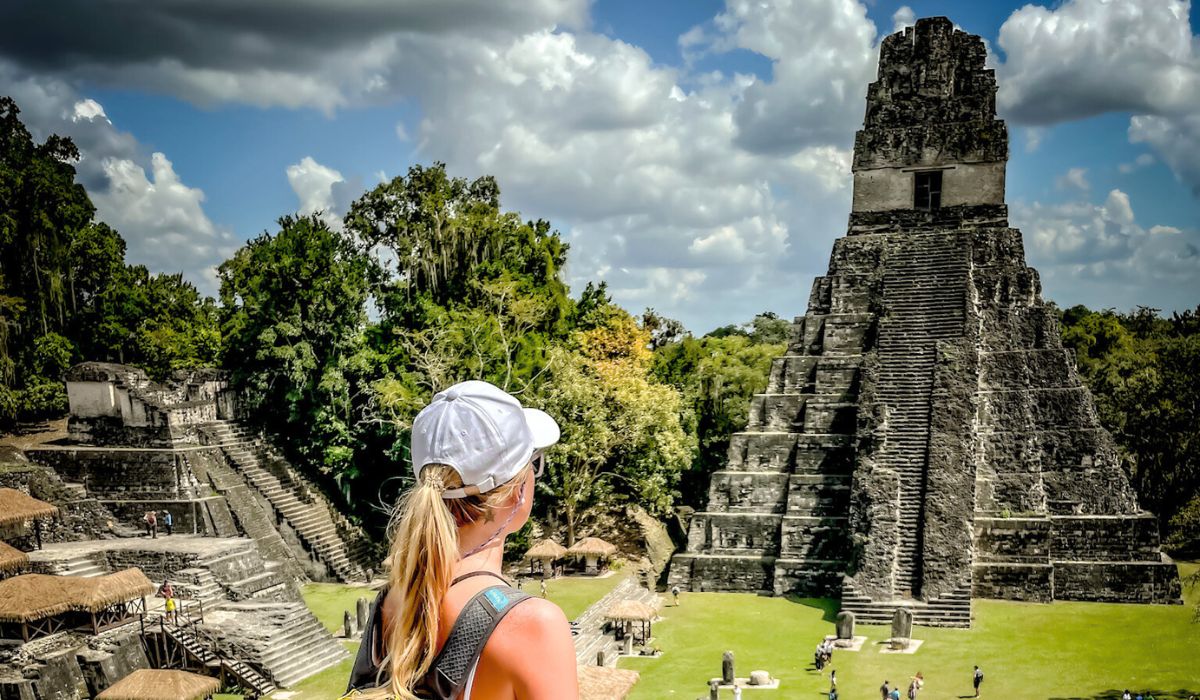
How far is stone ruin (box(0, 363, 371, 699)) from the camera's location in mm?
18656

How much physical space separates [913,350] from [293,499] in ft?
60.1

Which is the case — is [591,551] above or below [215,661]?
above

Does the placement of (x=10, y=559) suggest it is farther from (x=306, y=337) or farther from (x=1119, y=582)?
(x=1119, y=582)

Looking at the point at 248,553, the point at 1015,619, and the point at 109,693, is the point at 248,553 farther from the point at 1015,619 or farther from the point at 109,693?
the point at 1015,619

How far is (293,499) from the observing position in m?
28.3

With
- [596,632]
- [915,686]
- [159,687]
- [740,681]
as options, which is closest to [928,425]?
[915,686]

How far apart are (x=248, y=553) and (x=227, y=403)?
8091 mm

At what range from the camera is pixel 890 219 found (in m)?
29.4

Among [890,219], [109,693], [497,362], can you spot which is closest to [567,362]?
[497,362]

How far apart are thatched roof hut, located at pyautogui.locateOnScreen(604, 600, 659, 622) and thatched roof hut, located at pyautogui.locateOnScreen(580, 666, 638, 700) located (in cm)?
328

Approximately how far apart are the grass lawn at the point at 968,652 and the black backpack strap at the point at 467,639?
15.8 meters

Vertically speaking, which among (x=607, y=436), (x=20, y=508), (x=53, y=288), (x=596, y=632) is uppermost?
(x=53, y=288)

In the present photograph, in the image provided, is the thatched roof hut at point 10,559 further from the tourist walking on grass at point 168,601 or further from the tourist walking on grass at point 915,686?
the tourist walking on grass at point 915,686

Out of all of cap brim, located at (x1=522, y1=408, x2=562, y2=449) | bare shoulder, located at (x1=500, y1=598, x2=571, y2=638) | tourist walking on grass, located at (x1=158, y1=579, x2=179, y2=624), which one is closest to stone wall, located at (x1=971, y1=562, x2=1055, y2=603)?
tourist walking on grass, located at (x1=158, y1=579, x2=179, y2=624)
